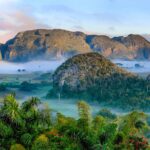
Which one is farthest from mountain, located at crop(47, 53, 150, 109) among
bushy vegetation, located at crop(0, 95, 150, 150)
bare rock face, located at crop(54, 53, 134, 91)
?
bushy vegetation, located at crop(0, 95, 150, 150)

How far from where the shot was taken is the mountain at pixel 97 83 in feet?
367

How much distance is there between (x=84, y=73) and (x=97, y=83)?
682 cm

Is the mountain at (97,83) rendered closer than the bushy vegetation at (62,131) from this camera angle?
No

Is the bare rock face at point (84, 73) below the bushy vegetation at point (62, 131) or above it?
below

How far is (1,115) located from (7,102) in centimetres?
82

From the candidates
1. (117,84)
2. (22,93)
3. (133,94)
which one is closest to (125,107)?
(133,94)

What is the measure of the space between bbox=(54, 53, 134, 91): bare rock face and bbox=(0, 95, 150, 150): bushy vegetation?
311 feet

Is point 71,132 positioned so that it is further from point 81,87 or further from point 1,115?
point 81,87

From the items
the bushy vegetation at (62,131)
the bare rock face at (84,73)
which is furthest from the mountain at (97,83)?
the bushy vegetation at (62,131)

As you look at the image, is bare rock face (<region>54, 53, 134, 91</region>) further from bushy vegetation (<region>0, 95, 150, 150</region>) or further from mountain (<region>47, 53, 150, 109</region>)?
bushy vegetation (<region>0, 95, 150, 150</region>)

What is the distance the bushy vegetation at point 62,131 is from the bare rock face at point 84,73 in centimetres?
9480

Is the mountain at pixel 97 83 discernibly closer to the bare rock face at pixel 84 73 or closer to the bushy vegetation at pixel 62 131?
the bare rock face at pixel 84 73

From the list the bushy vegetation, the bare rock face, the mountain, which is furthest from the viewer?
the bare rock face

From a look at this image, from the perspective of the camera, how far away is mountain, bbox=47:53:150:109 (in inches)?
4408
